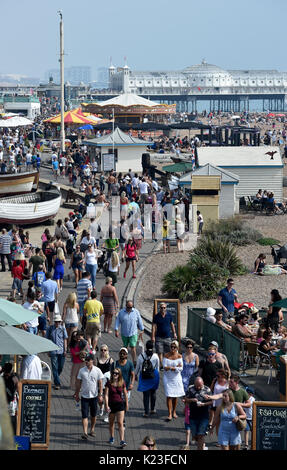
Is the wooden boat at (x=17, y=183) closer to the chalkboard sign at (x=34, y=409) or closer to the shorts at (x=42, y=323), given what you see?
the shorts at (x=42, y=323)

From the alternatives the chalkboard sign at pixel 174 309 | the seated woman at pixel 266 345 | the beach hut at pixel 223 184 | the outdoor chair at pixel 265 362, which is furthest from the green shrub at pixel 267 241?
the seated woman at pixel 266 345

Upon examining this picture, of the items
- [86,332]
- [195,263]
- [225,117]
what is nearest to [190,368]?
[86,332]

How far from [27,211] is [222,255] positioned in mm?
8395

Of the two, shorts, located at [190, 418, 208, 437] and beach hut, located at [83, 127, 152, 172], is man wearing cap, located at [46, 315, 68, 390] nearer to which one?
shorts, located at [190, 418, 208, 437]

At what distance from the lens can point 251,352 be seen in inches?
507

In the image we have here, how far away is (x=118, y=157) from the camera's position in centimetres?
3903

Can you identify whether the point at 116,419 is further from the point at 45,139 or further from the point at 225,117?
the point at 225,117

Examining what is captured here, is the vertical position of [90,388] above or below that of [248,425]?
above

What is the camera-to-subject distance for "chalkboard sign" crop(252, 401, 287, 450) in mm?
8836

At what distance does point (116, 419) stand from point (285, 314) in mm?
5790

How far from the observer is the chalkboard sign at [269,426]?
29.0 ft

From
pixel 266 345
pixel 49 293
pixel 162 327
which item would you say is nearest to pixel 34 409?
pixel 162 327

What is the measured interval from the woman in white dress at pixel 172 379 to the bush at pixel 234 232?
13988mm

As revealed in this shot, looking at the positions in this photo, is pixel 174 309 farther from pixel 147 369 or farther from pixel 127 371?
pixel 127 371
